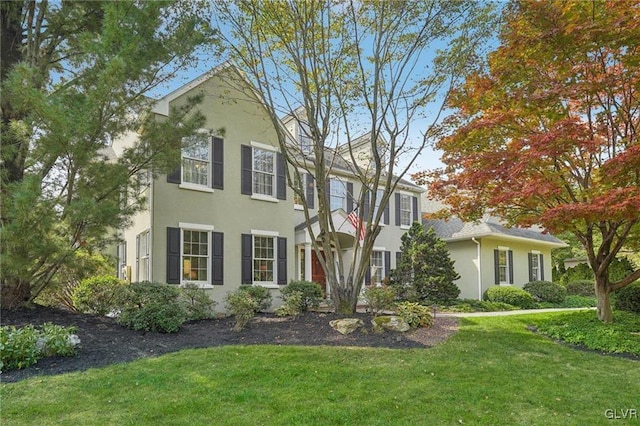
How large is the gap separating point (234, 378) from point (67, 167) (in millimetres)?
5040

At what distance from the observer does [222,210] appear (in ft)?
41.4

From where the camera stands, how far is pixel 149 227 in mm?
11609

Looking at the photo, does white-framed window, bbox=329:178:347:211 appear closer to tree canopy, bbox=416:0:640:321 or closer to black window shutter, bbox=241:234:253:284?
black window shutter, bbox=241:234:253:284

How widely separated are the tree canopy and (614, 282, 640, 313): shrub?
10.6ft

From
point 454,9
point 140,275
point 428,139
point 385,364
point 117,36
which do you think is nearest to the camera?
point 385,364

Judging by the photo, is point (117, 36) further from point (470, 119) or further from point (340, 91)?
point (470, 119)

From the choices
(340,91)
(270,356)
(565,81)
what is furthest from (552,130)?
(270,356)

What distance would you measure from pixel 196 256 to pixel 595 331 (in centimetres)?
916

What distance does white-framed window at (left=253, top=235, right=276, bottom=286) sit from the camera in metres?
13.3

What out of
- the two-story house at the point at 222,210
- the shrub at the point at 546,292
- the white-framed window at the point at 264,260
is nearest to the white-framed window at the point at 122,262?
the two-story house at the point at 222,210

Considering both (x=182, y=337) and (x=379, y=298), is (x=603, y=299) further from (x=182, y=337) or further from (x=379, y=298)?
(x=182, y=337)

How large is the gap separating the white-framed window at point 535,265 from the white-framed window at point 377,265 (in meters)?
7.92

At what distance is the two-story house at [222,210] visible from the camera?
1161cm

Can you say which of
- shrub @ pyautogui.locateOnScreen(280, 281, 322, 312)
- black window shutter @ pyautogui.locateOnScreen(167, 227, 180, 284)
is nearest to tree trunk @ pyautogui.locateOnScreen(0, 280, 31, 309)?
black window shutter @ pyautogui.locateOnScreen(167, 227, 180, 284)
